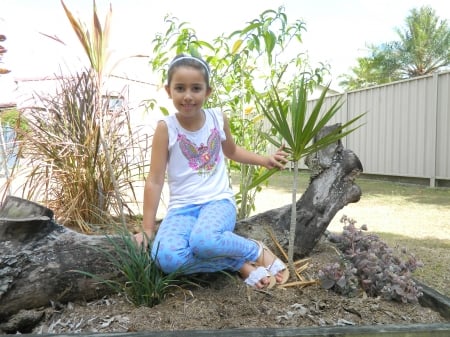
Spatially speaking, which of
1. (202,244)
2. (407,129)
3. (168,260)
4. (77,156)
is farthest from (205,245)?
(407,129)

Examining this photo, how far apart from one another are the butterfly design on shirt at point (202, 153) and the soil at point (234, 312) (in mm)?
643

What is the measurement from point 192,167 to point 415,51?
27100mm

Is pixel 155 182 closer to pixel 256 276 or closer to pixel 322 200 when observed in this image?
pixel 256 276

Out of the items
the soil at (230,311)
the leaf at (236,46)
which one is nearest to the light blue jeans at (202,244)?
the soil at (230,311)

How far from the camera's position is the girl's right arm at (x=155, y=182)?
2279 mm

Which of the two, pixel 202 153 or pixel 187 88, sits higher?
pixel 187 88

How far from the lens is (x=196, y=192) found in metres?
2.41

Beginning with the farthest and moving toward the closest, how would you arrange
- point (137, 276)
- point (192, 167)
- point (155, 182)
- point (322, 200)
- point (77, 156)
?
point (77, 156) < point (322, 200) < point (192, 167) < point (155, 182) < point (137, 276)

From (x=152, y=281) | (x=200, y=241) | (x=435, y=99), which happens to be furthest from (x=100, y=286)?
(x=435, y=99)

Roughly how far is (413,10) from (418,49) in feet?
8.31

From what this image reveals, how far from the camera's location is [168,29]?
11.4 ft

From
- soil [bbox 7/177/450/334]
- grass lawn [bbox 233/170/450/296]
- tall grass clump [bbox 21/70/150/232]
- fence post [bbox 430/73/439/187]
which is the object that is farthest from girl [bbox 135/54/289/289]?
fence post [bbox 430/73/439/187]

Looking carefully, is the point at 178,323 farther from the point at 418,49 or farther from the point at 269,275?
the point at 418,49

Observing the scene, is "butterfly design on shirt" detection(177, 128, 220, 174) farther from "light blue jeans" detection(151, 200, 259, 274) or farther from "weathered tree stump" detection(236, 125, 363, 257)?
"weathered tree stump" detection(236, 125, 363, 257)
